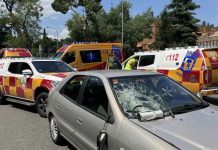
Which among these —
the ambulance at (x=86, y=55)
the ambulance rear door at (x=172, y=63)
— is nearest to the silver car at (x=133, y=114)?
the ambulance rear door at (x=172, y=63)

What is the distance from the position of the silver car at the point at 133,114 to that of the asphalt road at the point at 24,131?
3.43 feet

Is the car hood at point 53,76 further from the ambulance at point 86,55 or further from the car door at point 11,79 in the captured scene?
the ambulance at point 86,55

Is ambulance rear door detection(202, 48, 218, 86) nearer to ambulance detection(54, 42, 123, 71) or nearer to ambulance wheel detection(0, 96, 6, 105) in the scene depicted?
ambulance wheel detection(0, 96, 6, 105)

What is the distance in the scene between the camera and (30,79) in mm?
11164

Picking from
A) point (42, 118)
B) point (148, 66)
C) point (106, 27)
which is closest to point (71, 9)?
point (106, 27)

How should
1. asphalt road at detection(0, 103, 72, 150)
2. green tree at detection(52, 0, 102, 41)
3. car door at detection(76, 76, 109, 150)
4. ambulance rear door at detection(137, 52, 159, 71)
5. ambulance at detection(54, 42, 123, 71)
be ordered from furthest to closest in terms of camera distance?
1. green tree at detection(52, 0, 102, 41)
2. ambulance at detection(54, 42, 123, 71)
3. ambulance rear door at detection(137, 52, 159, 71)
4. asphalt road at detection(0, 103, 72, 150)
5. car door at detection(76, 76, 109, 150)

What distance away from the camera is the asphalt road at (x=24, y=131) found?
23.9ft

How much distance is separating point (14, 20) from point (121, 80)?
5023 centimetres

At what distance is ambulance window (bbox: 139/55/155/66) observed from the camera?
14381 mm

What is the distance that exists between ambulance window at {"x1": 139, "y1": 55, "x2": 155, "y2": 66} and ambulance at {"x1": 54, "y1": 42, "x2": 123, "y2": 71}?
3966 millimetres

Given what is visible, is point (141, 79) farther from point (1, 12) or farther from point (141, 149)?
point (1, 12)

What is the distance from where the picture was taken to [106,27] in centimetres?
5175

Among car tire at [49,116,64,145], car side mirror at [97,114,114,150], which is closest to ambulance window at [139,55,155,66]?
car tire at [49,116,64,145]

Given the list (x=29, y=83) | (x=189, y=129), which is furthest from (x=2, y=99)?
(x=189, y=129)
